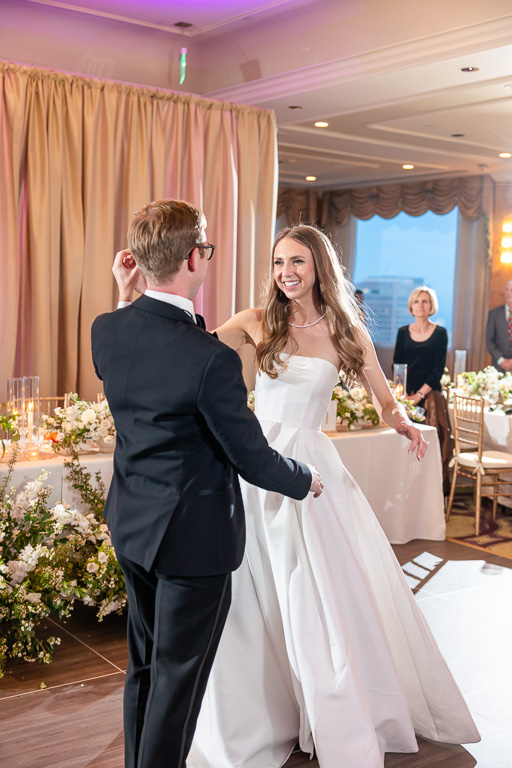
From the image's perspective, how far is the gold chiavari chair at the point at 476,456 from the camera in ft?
20.1

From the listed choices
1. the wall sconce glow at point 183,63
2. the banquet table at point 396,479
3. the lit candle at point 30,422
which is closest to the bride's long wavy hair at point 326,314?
the lit candle at point 30,422

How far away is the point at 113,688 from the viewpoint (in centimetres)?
330

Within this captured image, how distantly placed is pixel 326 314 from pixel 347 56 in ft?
10.3

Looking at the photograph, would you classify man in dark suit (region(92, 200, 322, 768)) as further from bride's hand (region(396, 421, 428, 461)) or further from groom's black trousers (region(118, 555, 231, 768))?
bride's hand (region(396, 421, 428, 461))

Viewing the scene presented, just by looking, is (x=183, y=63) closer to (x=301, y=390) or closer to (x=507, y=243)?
(x=301, y=390)

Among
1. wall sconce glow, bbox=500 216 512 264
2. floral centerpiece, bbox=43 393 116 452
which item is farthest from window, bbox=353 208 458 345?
floral centerpiece, bbox=43 393 116 452

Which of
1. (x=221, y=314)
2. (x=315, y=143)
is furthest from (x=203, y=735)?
(x=315, y=143)

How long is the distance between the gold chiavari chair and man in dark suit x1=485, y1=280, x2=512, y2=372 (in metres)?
2.85

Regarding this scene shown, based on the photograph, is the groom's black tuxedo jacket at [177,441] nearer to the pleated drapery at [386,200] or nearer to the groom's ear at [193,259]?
the groom's ear at [193,259]

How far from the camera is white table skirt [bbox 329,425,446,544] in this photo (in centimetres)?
515

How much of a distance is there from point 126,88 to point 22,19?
80 centimetres

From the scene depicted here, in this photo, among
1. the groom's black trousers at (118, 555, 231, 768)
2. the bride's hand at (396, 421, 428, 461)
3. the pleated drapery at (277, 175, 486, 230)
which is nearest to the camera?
the groom's black trousers at (118, 555, 231, 768)

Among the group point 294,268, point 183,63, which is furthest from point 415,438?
point 183,63

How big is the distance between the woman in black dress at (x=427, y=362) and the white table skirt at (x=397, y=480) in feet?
4.45
